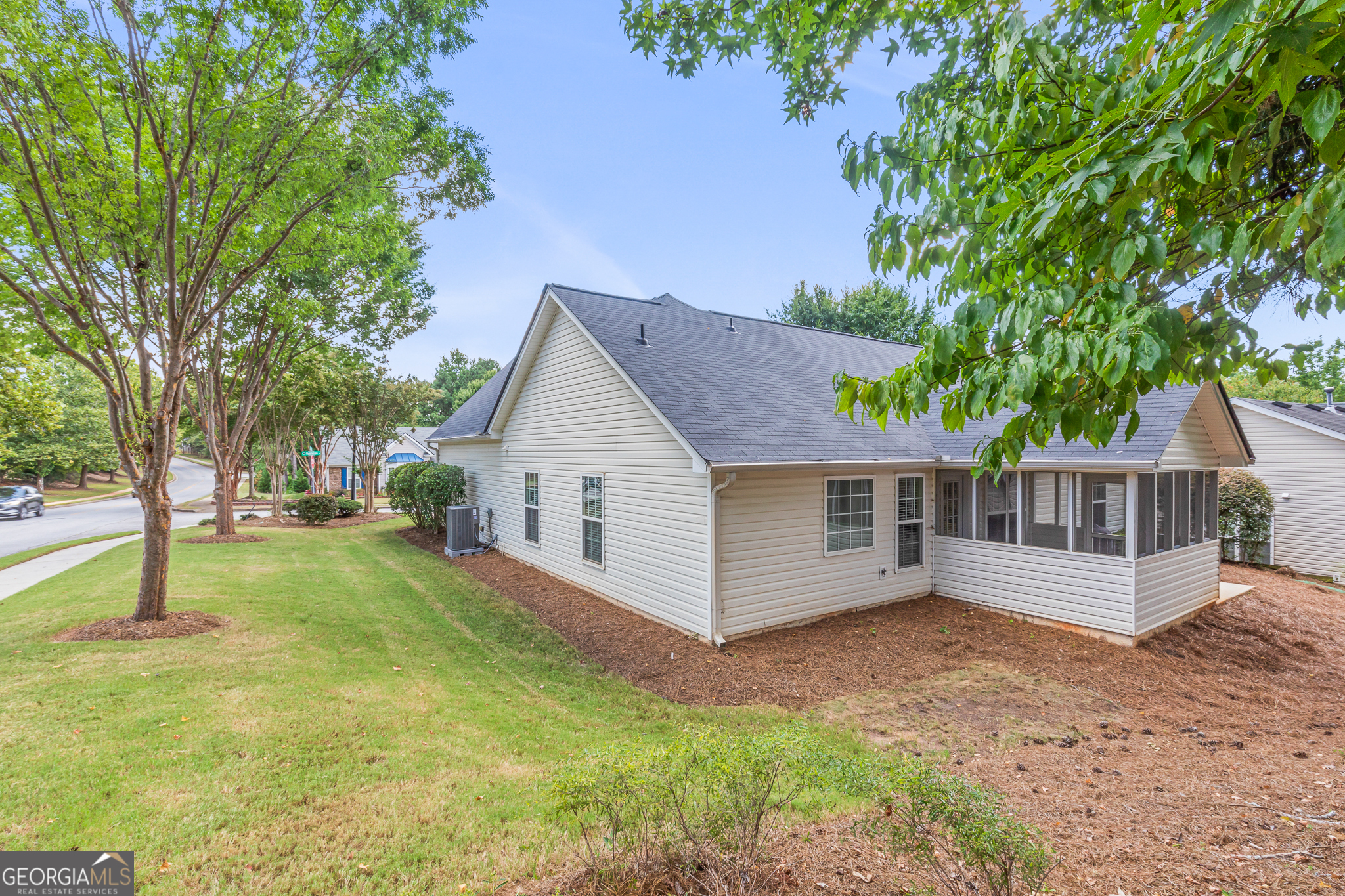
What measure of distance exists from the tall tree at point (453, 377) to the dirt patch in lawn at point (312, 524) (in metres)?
26.2

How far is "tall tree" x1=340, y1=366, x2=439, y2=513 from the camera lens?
2447cm

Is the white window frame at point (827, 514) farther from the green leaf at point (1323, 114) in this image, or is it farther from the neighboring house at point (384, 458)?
the neighboring house at point (384, 458)

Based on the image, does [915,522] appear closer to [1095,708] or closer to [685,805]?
[1095,708]

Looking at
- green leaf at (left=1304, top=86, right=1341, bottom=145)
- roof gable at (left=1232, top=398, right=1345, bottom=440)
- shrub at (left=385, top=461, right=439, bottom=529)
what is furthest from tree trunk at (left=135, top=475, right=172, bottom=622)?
roof gable at (left=1232, top=398, right=1345, bottom=440)

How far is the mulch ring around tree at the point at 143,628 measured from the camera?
270 inches

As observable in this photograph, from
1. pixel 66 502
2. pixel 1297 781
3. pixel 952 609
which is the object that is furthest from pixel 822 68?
pixel 66 502

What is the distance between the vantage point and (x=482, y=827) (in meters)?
3.58

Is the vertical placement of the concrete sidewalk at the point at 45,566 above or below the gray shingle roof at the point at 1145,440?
below

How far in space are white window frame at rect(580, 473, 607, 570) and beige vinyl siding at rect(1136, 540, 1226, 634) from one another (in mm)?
8075

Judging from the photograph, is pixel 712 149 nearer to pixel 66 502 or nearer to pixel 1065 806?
pixel 1065 806

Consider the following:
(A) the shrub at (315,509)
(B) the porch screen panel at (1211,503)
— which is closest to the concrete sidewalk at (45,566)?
(A) the shrub at (315,509)

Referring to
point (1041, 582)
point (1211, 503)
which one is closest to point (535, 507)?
point (1041, 582)

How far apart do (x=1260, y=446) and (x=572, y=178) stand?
2013 centimetres

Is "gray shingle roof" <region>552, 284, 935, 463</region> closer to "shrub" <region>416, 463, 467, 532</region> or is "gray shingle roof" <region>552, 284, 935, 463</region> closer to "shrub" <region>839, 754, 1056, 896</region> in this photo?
"shrub" <region>839, 754, 1056, 896</region>
